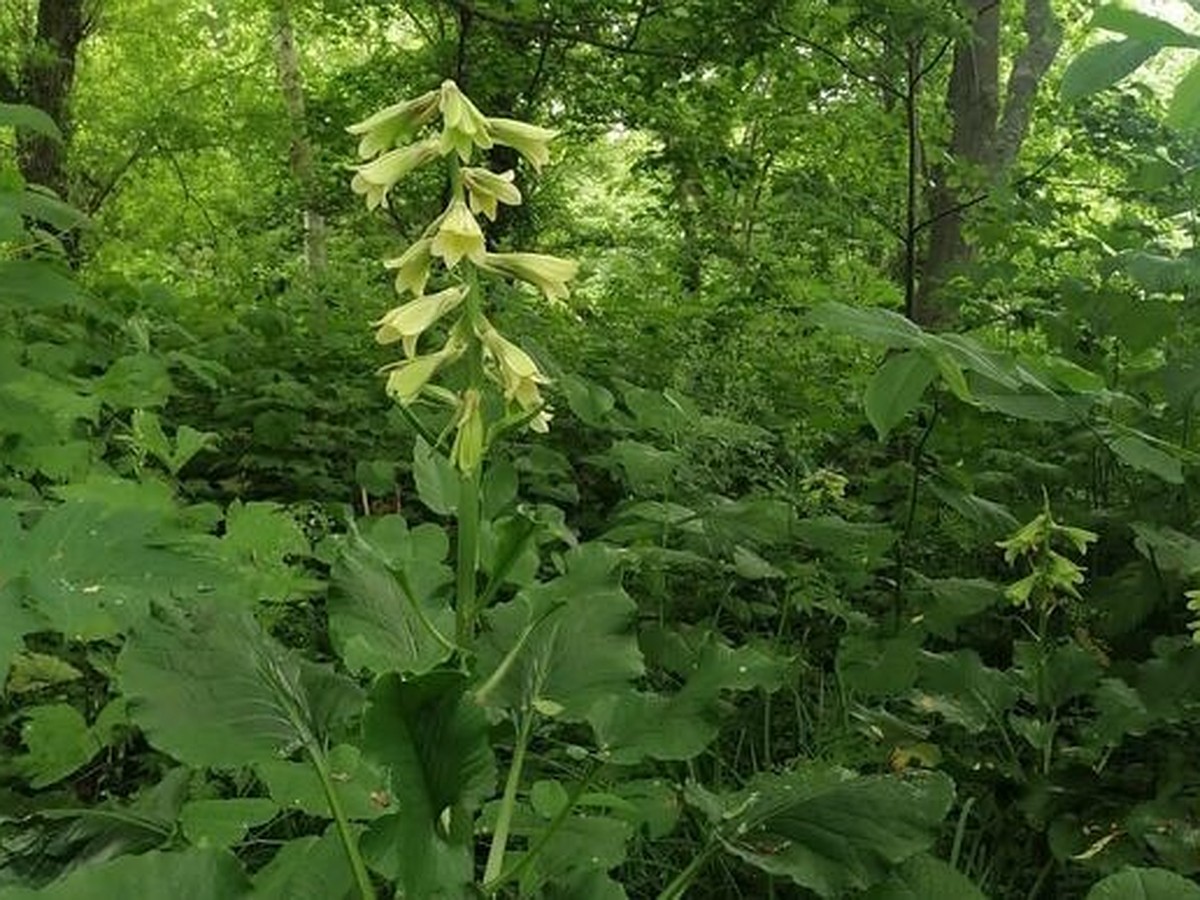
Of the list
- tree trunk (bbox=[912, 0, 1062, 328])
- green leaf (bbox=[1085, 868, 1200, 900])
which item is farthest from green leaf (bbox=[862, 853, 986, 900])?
tree trunk (bbox=[912, 0, 1062, 328])

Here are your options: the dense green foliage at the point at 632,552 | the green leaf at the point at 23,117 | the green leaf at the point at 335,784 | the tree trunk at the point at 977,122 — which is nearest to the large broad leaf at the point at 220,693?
the dense green foliage at the point at 632,552

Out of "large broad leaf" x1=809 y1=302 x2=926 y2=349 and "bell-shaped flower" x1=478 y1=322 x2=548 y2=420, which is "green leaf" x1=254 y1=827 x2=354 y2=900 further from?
"large broad leaf" x1=809 y1=302 x2=926 y2=349

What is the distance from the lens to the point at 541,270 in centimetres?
149

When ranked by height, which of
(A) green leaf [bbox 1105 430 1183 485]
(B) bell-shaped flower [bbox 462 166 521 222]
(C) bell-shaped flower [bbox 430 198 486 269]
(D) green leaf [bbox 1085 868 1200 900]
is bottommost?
(D) green leaf [bbox 1085 868 1200 900]

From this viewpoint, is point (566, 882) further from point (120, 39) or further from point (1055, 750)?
point (120, 39)

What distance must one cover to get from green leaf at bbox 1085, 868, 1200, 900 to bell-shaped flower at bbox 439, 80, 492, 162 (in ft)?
3.64

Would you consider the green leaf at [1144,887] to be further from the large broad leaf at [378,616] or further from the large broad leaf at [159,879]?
the large broad leaf at [159,879]

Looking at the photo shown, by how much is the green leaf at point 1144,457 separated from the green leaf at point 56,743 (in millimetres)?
1720

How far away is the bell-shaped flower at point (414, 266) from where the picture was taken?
4.75 ft

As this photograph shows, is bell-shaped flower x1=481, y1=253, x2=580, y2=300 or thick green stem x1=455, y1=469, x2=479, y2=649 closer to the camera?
thick green stem x1=455, y1=469, x2=479, y2=649

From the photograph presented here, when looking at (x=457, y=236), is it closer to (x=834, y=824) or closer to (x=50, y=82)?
(x=834, y=824)

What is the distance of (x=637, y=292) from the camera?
259 inches

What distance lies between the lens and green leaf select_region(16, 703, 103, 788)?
185 cm

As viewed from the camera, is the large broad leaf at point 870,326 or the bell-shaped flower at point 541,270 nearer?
the bell-shaped flower at point 541,270
